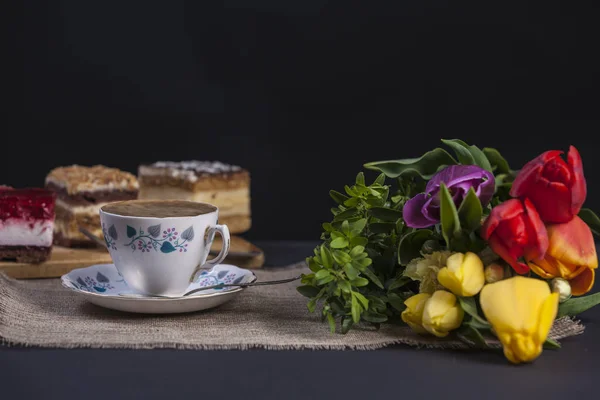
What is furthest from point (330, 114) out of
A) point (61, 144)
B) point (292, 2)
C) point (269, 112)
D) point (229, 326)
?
point (229, 326)

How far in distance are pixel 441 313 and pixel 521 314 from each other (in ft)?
0.54

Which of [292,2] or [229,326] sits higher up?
[292,2]

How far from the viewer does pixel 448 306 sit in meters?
1.76

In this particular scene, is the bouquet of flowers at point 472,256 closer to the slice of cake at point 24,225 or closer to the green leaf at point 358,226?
the green leaf at point 358,226

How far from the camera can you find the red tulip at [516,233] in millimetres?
1729

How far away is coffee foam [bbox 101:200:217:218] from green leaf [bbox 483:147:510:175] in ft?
2.06

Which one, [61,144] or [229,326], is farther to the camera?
[61,144]

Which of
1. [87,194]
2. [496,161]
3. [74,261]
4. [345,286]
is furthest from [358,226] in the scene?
[87,194]

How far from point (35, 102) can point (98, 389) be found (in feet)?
7.74

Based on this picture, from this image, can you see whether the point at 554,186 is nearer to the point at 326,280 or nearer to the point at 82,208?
the point at 326,280

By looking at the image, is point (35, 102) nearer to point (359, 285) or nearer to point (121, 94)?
point (121, 94)

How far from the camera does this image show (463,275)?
5.65 feet

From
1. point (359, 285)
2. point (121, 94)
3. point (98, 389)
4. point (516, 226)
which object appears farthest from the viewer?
point (121, 94)

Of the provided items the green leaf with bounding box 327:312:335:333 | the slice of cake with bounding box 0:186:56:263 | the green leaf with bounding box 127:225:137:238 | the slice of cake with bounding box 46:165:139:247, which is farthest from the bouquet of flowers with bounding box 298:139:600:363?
the slice of cake with bounding box 46:165:139:247
